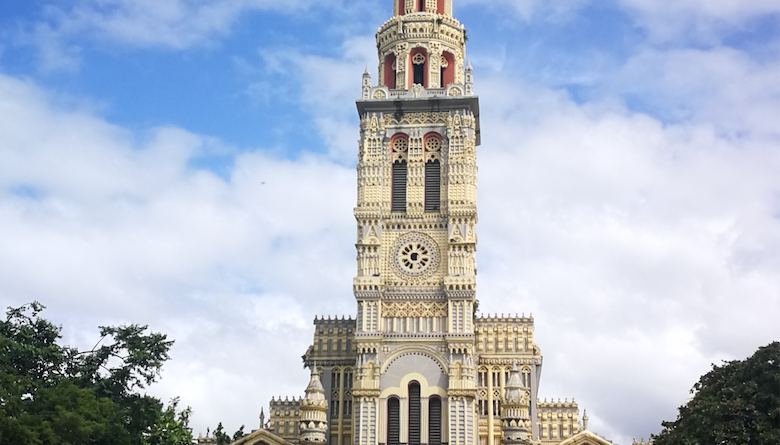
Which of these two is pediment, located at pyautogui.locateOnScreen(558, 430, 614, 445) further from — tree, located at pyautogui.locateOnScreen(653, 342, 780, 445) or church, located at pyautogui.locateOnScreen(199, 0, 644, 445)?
tree, located at pyautogui.locateOnScreen(653, 342, 780, 445)

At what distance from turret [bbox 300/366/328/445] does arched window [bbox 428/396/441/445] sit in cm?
556

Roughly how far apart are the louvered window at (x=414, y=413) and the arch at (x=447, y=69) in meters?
18.1

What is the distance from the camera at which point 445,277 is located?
5403 cm

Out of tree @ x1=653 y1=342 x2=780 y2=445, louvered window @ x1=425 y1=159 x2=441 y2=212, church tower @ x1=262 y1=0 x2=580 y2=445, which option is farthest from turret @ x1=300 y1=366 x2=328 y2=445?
tree @ x1=653 y1=342 x2=780 y2=445

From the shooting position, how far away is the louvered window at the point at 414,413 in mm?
52219

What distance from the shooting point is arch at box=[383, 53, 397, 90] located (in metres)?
59.7

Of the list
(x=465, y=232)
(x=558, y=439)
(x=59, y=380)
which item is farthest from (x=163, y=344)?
(x=558, y=439)

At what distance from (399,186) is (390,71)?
301 inches

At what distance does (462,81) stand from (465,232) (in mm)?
10054

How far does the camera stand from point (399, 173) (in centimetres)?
5741

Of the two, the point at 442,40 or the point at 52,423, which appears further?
the point at 442,40

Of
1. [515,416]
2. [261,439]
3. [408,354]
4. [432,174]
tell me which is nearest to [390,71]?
[432,174]

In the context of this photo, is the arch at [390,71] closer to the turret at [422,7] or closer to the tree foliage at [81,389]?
the turret at [422,7]

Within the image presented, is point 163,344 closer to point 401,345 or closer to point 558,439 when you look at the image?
point 401,345
